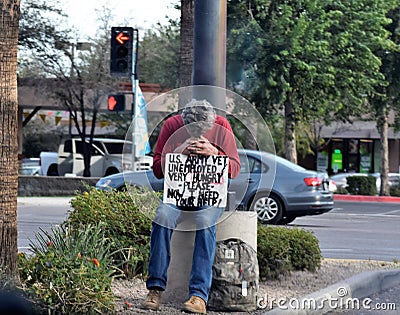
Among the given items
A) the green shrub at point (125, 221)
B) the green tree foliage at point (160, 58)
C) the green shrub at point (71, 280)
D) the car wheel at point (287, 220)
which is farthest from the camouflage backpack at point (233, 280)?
the green tree foliage at point (160, 58)

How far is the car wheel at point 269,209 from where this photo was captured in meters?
16.3

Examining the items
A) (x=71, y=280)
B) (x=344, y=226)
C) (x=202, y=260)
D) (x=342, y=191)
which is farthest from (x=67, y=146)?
(x=71, y=280)

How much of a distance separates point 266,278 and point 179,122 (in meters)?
2.40

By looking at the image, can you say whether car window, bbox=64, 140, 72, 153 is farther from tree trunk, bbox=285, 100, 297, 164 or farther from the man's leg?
the man's leg

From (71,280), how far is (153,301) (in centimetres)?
82

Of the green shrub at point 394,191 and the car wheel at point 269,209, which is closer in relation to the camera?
the car wheel at point 269,209

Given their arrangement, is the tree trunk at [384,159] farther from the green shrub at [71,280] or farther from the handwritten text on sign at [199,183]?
the green shrub at [71,280]

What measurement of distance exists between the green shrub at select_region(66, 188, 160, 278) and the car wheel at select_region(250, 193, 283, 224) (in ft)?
26.8

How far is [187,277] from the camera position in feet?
22.1

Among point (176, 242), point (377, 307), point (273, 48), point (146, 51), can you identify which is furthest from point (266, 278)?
point (146, 51)

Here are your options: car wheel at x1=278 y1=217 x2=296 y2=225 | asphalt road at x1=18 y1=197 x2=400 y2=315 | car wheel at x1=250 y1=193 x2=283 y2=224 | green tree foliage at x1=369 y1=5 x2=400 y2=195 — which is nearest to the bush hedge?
asphalt road at x1=18 y1=197 x2=400 y2=315

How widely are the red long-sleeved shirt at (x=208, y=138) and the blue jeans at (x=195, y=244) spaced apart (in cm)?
35

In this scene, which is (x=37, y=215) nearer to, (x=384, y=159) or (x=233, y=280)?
(x=233, y=280)

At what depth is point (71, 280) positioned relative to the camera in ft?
19.0
